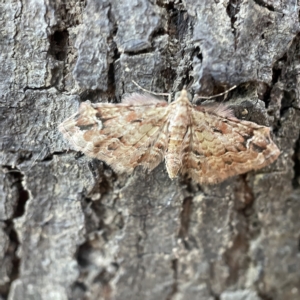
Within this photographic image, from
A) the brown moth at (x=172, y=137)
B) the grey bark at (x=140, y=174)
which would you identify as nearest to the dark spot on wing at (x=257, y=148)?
the brown moth at (x=172, y=137)

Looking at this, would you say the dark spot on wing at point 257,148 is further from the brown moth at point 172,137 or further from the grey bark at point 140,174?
the grey bark at point 140,174

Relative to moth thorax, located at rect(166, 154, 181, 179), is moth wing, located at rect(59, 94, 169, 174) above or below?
above

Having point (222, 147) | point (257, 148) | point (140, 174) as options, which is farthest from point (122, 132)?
point (257, 148)

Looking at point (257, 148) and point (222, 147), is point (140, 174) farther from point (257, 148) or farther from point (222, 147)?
point (257, 148)

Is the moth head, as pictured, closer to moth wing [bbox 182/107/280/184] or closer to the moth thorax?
moth wing [bbox 182/107/280/184]

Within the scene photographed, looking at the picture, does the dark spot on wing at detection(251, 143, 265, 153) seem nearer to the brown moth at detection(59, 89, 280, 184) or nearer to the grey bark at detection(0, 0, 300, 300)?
the brown moth at detection(59, 89, 280, 184)

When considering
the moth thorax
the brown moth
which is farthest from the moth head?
the moth thorax

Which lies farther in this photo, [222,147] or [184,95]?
[222,147]
